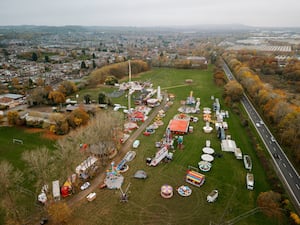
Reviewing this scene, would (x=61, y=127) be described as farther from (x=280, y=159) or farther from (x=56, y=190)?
(x=280, y=159)

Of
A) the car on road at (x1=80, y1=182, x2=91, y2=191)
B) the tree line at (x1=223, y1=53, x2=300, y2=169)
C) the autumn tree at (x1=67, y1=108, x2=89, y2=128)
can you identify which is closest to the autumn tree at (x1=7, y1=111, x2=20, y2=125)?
the autumn tree at (x1=67, y1=108, x2=89, y2=128)

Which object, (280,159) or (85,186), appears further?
(280,159)

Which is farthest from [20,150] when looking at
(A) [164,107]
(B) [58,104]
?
(A) [164,107]

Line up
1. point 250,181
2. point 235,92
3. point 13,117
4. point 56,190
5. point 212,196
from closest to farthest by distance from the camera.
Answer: point 212,196
point 56,190
point 250,181
point 13,117
point 235,92

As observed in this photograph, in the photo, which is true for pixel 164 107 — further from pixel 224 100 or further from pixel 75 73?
pixel 75 73

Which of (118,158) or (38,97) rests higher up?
(38,97)

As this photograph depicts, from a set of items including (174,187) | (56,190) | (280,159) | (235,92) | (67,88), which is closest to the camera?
(56,190)

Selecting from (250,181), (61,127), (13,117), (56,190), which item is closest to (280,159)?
(250,181)
